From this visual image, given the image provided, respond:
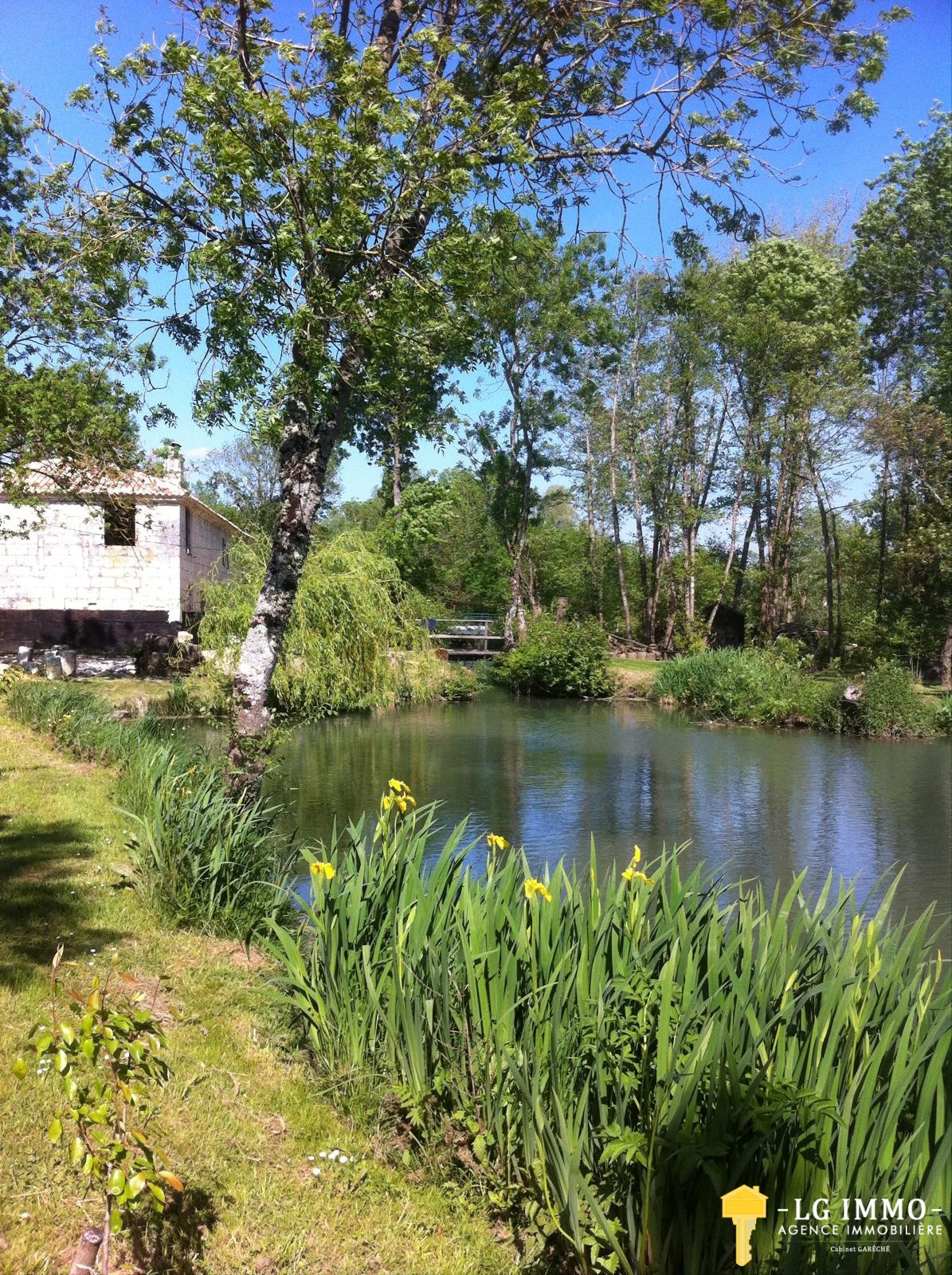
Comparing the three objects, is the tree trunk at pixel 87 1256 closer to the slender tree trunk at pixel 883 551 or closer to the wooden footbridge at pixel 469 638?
the wooden footbridge at pixel 469 638

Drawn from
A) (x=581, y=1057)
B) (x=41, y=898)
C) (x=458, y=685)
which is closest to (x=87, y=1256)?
(x=581, y=1057)

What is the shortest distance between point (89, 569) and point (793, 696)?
56.2 feet

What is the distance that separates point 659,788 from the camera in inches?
496

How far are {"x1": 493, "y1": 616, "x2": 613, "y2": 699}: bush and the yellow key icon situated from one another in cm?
2221

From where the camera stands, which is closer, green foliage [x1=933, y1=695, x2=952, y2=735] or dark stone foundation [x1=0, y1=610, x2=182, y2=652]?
green foliage [x1=933, y1=695, x2=952, y2=735]

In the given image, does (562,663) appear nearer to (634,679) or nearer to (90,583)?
(634,679)

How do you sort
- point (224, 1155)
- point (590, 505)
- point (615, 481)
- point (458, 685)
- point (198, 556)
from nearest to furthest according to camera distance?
point (224, 1155), point (458, 685), point (198, 556), point (615, 481), point (590, 505)

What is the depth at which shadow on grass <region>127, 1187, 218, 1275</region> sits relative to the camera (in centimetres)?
243

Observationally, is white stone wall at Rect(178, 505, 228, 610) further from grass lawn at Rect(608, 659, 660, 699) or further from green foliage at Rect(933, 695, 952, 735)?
green foliage at Rect(933, 695, 952, 735)

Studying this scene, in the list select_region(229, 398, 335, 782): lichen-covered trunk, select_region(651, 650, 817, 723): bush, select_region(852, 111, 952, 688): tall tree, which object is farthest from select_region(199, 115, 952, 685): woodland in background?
select_region(229, 398, 335, 782): lichen-covered trunk

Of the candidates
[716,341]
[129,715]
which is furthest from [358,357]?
[716,341]

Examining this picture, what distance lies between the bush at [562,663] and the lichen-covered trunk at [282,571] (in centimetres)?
1850

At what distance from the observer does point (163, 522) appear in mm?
23016

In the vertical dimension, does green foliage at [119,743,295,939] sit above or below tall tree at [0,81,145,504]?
below
